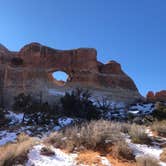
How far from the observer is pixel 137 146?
8195 mm

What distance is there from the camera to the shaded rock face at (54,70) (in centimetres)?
3231

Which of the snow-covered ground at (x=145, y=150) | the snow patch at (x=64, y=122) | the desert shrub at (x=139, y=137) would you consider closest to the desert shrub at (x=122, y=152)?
the snow-covered ground at (x=145, y=150)

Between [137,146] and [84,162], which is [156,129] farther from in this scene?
[84,162]

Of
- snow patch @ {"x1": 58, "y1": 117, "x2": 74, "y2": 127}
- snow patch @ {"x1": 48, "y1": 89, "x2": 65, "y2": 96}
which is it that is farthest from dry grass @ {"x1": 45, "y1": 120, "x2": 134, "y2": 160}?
snow patch @ {"x1": 48, "y1": 89, "x2": 65, "y2": 96}

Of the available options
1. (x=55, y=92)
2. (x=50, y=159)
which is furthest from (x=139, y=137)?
(x=55, y=92)

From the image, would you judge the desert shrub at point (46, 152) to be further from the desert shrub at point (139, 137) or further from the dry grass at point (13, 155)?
the desert shrub at point (139, 137)

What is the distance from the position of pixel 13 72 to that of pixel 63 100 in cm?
880

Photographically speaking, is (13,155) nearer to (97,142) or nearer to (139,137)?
(97,142)

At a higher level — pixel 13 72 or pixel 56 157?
pixel 13 72

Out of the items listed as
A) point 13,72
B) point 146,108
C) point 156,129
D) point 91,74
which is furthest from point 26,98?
point 156,129

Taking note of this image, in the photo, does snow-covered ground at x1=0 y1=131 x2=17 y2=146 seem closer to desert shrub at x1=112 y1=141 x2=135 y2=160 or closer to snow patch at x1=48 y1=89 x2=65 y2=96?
desert shrub at x1=112 y1=141 x2=135 y2=160

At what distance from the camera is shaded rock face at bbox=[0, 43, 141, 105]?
3231 cm

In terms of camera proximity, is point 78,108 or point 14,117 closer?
point 14,117

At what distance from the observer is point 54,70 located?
34.1 metres
